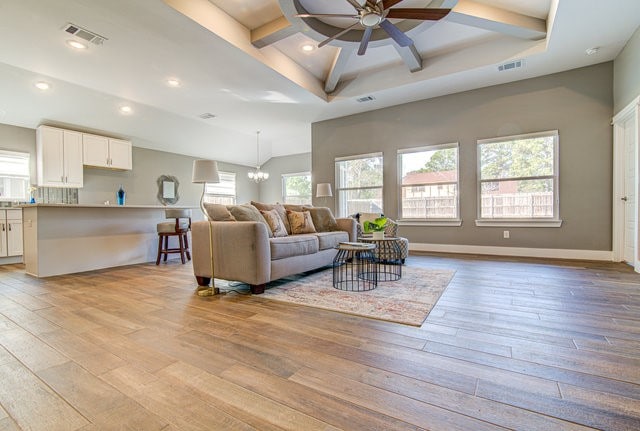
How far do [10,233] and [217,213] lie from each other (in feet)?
16.1

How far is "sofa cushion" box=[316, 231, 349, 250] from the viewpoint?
379cm

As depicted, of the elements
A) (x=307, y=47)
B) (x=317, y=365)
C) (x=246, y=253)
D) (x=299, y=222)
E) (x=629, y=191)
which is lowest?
(x=317, y=365)

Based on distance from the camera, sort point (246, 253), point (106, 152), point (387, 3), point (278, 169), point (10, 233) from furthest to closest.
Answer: point (278, 169) < point (106, 152) < point (10, 233) < point (387, 3) < point (246, 253)

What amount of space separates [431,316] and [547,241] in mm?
3982

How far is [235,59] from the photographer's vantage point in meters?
4.25

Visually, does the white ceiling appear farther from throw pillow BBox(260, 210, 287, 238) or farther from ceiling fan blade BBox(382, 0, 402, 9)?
throw pillow BBox(260, 210, 287, 238)

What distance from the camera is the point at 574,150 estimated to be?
4.74 metres

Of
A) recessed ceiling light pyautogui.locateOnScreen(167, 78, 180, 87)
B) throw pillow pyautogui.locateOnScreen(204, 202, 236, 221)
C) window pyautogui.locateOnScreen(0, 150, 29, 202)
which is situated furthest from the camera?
window pyautogui.locateOnScreen(0, 150, 29, 202)

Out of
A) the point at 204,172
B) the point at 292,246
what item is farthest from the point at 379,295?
the point at 204,172

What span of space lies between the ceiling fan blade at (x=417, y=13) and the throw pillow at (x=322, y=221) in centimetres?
268

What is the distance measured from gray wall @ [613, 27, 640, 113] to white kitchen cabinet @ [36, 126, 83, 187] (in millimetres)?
8938

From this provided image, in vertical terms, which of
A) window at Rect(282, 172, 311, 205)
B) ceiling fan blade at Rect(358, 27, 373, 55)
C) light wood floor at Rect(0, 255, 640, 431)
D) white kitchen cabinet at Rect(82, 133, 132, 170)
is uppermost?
ceiling fan blade at Rect(358, 27, 373, 55)

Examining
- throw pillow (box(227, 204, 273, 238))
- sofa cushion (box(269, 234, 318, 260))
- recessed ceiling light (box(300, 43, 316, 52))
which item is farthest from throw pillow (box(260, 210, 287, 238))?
recessed ceiling light (box(300, 43, 316, 52))

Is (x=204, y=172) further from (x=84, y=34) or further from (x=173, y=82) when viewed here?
(x=173, y=82)
